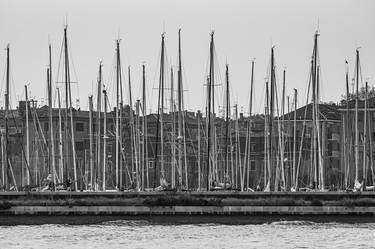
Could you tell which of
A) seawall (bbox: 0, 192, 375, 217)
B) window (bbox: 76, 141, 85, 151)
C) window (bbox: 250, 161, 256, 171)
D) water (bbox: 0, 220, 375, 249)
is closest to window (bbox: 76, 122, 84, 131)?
window (bbox: 76, 141, 85, 151)

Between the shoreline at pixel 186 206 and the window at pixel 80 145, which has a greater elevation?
the window at pixel 80 145

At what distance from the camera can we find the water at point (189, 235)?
180 feet

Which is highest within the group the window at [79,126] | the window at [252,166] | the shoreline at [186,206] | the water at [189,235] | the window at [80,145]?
the window at [79,126]

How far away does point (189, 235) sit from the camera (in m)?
60.2

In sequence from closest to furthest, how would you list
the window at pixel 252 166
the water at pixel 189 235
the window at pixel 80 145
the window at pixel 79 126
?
the water at pixel 189 235, the window at pixel 252 166, the window at pixel 80 145, the window at pixel 79 126

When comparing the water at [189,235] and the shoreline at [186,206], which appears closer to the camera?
the water at [189,235]

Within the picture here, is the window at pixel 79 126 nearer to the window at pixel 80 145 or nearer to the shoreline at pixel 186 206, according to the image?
the window at pixel 80 145

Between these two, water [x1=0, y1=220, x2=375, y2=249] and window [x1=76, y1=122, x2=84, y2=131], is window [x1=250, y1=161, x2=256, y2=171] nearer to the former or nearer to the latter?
window [x1=76, y1=122, x2=84, y2=131]

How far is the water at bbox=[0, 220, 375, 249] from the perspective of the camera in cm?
5478

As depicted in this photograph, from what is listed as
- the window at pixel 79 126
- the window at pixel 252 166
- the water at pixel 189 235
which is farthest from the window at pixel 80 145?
the water at pixel 189 235

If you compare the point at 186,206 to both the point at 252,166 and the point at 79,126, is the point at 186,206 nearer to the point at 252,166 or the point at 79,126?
the point at 252,166

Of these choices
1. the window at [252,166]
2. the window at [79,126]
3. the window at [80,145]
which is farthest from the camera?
the window at [79,126]

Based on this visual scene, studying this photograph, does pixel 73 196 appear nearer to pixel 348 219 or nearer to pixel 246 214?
pixel 246 214

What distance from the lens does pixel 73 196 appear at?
74812 mm
